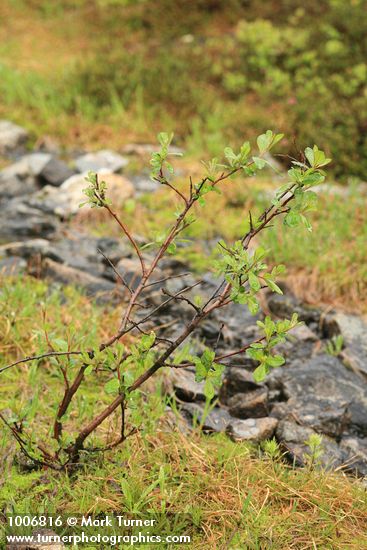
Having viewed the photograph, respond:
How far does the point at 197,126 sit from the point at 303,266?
3.17 metres

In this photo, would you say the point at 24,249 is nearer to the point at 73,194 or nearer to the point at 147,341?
the point at 73,194

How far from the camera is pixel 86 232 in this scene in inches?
235

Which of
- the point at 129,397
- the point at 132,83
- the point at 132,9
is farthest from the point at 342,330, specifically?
the point at 132,9

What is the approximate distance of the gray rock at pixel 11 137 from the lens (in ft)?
26.0

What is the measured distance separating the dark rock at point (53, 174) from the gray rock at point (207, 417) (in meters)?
3.95

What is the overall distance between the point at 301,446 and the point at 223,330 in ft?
4.68

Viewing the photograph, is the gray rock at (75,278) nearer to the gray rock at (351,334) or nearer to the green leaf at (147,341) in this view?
the gray rock at (351,334)

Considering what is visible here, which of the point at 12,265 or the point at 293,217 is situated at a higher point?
the point at 293,217

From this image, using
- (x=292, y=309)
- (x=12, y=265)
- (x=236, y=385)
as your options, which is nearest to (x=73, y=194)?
(x=12, y=265)

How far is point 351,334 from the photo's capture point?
14.9 ft

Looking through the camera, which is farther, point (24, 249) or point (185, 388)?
point (24, 249)

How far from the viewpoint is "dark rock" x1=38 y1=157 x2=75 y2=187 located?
6977 millimetres

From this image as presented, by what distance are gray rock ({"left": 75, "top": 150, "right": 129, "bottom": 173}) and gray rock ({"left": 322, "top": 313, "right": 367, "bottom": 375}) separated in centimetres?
338

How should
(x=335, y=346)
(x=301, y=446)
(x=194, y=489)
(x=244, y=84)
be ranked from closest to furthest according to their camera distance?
1. (x=194, y=489)
2. (x=301, y=446)
3. (x=335, y=346)
4. (x=244, y=84)
